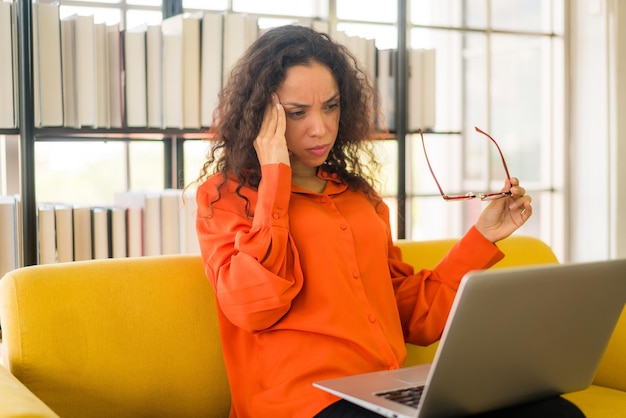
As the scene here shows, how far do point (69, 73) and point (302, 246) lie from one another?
3.10 ft

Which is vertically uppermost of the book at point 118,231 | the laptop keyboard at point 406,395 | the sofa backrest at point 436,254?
the book at point 118,231

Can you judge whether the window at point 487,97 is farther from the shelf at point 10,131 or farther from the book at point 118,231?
the shelf at point 10,131

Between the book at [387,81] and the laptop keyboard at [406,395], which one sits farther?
the book at [387,81]

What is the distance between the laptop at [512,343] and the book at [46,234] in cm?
103

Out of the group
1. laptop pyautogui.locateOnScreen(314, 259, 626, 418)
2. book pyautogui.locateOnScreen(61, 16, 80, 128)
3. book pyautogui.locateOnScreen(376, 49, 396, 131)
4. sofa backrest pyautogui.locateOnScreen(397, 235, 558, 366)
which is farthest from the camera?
book pyautogui.locateOnScreen(376, 49, 396, 131)

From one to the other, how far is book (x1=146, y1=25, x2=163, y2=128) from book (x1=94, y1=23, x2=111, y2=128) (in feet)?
0.39

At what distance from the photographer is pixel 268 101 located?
1.83m

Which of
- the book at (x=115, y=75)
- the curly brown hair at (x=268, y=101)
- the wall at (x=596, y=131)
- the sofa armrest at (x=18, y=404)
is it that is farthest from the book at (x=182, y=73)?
the wall at (x=596, y=131)

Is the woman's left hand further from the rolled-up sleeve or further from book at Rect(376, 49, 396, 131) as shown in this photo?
book at Rect(376, 49, 396, 131)

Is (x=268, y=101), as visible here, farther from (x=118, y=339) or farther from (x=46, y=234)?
(x=46, y=234)

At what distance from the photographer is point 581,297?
1399 millimetres

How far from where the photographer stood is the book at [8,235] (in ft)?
7.26

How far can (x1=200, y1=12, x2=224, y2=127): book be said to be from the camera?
2.48 meters

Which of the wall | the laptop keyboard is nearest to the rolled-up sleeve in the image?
the laptop keyboard
